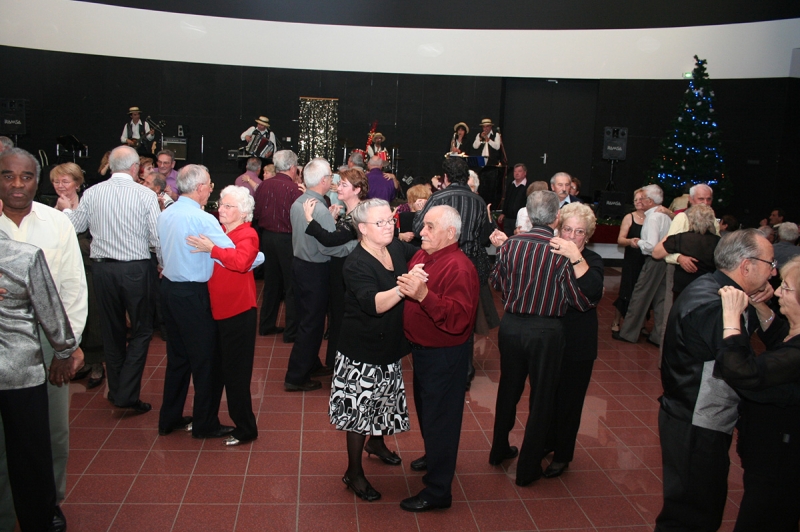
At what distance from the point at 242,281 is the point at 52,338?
137 cm

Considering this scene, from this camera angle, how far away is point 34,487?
9.41 ft

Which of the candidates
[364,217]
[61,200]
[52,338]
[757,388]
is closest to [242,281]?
[364,217]

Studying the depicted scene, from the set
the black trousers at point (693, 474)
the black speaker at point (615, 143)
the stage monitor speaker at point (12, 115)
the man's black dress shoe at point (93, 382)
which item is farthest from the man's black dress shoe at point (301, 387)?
the stage monitor speaker at point (12, 115)

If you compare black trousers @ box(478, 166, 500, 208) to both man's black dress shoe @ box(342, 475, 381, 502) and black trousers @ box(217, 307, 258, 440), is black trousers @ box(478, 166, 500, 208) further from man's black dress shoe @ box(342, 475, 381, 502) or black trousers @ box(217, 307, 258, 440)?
man's black dress shoe @ box(342, 475, 381, 502)

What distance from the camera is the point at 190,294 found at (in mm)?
4035

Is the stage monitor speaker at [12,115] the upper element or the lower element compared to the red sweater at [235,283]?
upper

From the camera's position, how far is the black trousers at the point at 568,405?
3973 mm

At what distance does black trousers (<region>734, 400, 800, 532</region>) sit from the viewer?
9.09 feet

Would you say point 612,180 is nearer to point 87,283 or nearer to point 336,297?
point 336,297

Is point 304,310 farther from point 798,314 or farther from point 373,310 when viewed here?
point 798,314

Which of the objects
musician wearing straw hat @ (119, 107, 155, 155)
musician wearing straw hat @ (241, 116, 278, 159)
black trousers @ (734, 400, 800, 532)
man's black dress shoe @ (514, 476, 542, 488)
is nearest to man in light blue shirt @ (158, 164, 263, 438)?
man's black dress shoe @ (514, 476, 542, 488)

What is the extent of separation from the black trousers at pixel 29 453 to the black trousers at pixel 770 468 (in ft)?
9.72

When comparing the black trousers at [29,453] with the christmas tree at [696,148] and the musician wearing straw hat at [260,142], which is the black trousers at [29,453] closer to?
the musician wearing straw hat at [260,142]

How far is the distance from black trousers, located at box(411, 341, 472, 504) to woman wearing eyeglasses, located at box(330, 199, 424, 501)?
16 cm
